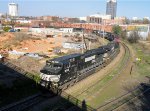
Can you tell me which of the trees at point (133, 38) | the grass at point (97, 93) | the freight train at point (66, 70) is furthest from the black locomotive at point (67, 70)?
the trees at point (133, 38)

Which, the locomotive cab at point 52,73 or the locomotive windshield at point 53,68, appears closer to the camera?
the locomotive cab at point 52,73

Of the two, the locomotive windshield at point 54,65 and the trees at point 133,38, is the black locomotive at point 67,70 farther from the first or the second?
the trees at point 133,38

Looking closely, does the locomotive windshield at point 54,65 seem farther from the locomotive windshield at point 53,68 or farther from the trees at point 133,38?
the trees at point 133,38

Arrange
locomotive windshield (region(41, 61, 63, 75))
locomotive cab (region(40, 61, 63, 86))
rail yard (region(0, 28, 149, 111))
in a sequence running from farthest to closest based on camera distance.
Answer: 1. locomotive windshield (region(41, 61, 63, 75))
2. locomotive cab (region(40, 61, 63, 86))
3. rail yard (region(0, 28, 149, 111))

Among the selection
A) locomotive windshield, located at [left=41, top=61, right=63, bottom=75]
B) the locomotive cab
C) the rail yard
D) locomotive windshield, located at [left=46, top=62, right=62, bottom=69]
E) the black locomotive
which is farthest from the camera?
locomotive windshield, located at [left=46, top=62, right=62, bottom=69]

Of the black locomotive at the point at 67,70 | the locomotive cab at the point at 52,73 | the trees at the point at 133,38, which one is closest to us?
the locomotive cab at the point at 52,73

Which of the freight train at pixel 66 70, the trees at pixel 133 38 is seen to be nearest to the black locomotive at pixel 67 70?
the freight train at pixel 66 70

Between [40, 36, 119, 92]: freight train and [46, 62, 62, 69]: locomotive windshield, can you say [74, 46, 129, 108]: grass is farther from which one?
[46, 62, 62, 69]: locomotive windshield

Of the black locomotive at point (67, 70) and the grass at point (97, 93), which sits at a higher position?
the black locomotive at point (67, 70)

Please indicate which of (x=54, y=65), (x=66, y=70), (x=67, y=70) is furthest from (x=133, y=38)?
(x=54, y=65)

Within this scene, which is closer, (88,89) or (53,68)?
(53,68)

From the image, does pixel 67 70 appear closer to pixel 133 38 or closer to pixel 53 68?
pixel 53 68

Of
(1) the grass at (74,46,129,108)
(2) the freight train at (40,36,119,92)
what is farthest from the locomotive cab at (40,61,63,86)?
(1) the grass at (74,46,129,108)

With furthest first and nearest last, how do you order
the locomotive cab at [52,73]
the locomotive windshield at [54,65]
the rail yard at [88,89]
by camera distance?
the locomotive windshield at [54,65] < the locomotive cab at [52,73] < the rail yard at [88,89]
